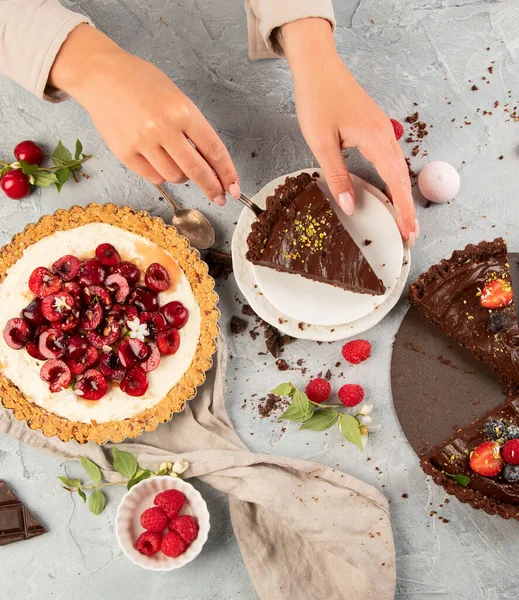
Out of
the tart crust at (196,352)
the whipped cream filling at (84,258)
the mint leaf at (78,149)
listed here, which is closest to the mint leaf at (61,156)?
the mint leaf at (78,149)

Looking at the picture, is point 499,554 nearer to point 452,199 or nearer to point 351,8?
point 452,199

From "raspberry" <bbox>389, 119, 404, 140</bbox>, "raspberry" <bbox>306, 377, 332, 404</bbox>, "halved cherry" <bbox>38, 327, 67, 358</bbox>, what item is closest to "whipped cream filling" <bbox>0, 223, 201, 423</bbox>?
"halved cherry" <bbox>38, 327, 67, 358</bbox>

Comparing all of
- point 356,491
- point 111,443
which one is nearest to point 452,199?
point 356,491

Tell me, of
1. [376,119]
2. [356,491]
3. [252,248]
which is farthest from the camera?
[356,491]

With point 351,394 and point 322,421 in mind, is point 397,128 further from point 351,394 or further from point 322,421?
point 322,421

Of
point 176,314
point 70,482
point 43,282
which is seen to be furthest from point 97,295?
point 70,482

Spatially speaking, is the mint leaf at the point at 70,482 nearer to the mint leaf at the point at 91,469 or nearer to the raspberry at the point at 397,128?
the mint leaf at the point at 91,469
